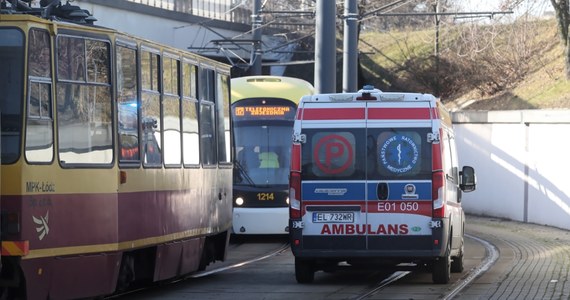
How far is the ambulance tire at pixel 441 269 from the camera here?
1594 cm

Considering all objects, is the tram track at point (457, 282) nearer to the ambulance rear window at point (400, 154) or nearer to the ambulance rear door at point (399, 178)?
the ambulance rear door at point (399, 178)

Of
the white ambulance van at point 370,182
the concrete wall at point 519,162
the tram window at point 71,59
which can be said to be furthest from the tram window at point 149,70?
the concrete wall at point 519,162

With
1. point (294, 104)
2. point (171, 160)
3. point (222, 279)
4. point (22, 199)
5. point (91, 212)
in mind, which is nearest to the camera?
point (22, 199)

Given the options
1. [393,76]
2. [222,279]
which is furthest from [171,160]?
[393,76]

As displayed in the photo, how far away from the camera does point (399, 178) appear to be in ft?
51.2

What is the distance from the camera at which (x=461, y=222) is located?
1817 centimetres

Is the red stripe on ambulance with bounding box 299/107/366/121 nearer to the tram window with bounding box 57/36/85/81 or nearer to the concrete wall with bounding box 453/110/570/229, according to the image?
the tram window with bounding box 57/36/85/81

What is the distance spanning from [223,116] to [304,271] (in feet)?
9.00

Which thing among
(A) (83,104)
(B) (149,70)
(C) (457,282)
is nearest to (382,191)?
(C) (457,282)

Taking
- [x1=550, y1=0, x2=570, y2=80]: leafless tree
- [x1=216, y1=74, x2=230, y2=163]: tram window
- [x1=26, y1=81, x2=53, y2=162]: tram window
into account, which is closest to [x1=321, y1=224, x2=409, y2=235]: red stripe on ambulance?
[x1=216, y1=74, x2=230, y2=163]: tram window

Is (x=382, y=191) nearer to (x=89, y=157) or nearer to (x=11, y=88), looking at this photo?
(x=89, y=157)

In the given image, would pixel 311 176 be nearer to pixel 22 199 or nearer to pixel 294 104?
pixel 22 199

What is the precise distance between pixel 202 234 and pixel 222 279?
1.17 meters

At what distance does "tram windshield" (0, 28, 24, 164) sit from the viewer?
11.4 m
